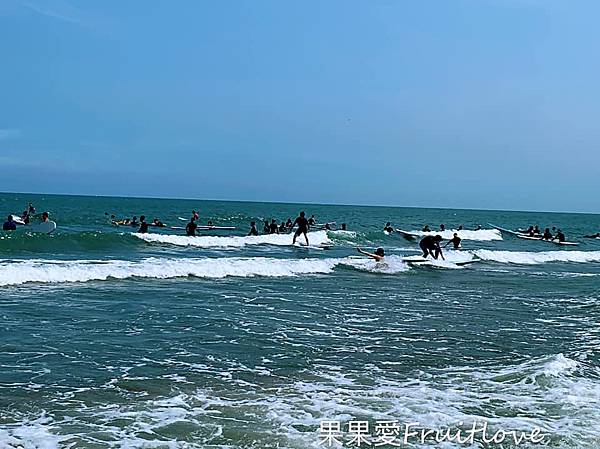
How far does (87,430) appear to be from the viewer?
6375mm

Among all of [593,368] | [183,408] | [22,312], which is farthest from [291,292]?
[183,408]

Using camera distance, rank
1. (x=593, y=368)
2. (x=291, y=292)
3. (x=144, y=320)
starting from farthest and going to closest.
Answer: (x=291, y=292) < (x=144, y=320) < (x=593, y=368)

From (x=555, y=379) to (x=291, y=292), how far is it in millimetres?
9303

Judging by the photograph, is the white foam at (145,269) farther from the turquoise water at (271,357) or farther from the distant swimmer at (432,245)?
the distant swimmer at (432,245)

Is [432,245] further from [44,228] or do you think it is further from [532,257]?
[44,228]

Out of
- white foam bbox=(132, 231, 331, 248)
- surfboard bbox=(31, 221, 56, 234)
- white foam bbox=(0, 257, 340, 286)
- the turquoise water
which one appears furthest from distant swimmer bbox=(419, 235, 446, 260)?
surfboard bbox=(31, 221, 56, 234)

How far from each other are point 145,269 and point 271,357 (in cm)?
1101

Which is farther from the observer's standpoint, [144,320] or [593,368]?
[144,320]

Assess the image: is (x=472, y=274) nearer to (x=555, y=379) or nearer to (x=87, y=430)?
(x=555, y=379)

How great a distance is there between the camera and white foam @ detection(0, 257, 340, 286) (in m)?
17.5

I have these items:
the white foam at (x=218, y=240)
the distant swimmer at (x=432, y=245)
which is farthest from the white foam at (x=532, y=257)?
the white foam at (x=218, y=240)

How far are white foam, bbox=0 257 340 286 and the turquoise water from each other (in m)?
0.09

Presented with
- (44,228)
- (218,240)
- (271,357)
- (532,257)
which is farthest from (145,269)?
(532,257)

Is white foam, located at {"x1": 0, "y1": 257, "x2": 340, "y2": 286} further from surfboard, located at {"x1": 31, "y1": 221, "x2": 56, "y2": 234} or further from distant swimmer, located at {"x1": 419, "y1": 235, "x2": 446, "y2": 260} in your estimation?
surfboard, located at {"x1": 31, "y1": 221, "x2": 56, "y2": 234}
